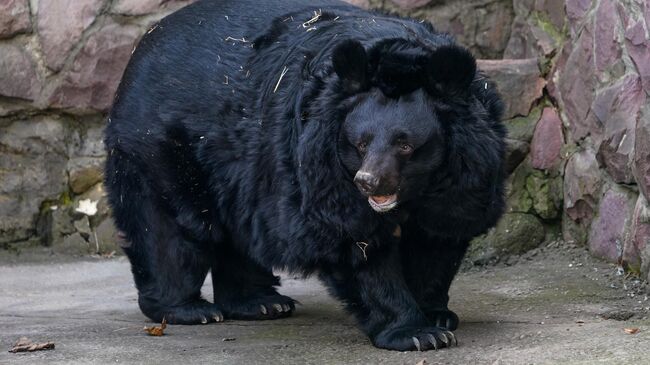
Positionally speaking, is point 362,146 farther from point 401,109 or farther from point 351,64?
point 351,64

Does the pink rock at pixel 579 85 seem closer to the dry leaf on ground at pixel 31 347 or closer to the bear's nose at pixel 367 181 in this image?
the bear's nose at pixel 367 181

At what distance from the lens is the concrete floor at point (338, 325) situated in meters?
4.56

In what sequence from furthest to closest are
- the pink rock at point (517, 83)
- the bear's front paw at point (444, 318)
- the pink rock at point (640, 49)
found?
the pink rock at point (517, 83)
the pink rock at point (640, 49)
the bear's front paw at point (444, 318)

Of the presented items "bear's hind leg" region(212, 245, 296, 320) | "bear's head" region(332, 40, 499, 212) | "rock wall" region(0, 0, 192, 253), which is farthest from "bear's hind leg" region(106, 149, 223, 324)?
"rock wall" region(0, 0, 192, 253)

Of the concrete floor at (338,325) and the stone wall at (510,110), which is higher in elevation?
the stone wall at (510,110)

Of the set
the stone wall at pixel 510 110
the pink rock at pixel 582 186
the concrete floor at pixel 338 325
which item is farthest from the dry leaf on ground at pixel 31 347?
the pink rock at pixel 582 186

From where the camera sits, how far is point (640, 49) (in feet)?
18.4

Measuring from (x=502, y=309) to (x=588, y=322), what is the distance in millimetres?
575

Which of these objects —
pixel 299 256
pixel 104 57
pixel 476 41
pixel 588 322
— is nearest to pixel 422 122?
pixel 299 256

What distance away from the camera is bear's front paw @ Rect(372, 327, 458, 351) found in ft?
15.3

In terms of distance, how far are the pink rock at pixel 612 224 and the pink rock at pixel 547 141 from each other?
58 cm

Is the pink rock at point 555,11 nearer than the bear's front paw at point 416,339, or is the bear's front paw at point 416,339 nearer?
the bear's front paw at point 416,339

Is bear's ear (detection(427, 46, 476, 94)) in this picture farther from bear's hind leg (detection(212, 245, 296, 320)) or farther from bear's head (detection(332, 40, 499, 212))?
bear's hind leg (detection(212, 245, 296, 320))

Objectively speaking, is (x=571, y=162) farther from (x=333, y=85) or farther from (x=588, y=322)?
(x=333, y=85)
